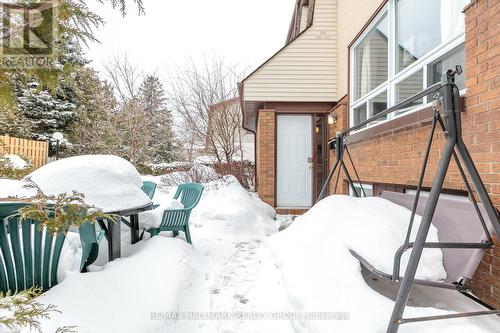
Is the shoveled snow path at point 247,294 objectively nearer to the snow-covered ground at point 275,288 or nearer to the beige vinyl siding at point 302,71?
the snow-covered ground at point 275,288

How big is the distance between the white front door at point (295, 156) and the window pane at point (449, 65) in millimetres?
3743

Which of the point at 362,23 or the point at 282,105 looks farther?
the point at 282,105

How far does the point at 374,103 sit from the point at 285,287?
3.62 m

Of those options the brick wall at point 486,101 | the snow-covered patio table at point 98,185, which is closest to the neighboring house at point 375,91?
the brick wall at point 486,101

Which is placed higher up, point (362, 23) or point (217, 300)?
point (362, 23)

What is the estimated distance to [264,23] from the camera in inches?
728

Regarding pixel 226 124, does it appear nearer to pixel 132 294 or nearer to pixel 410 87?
pixel 410 87

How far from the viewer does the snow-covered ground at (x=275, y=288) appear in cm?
173

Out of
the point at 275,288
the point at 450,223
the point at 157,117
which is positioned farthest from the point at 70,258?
the point at 157,117

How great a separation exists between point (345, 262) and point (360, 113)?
3.86 m

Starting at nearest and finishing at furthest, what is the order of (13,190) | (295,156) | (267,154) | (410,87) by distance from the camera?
(13,190) < (410,87) < (267,154) < (295,156)

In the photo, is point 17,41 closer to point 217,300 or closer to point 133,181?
point 133,181

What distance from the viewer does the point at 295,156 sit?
6863 mm

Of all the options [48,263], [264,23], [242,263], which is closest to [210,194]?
[242,263]
